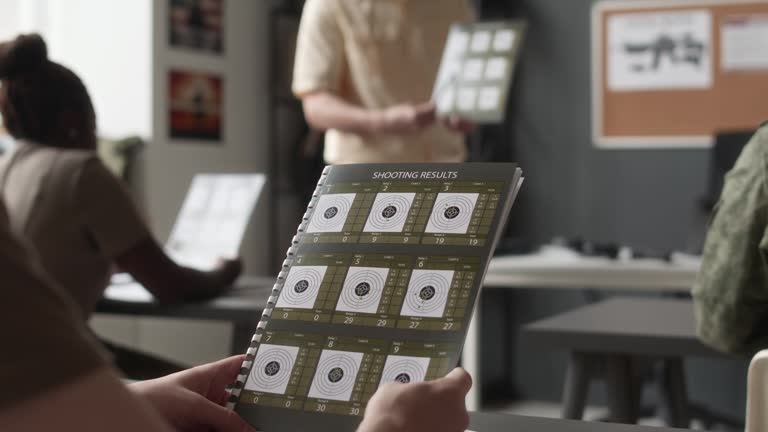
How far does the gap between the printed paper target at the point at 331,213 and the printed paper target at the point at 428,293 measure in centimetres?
11

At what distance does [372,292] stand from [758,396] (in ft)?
1.29

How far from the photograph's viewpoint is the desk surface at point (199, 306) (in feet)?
7.47

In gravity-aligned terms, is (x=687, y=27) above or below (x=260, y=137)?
above

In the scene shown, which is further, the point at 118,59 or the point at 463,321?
the point at 118,59

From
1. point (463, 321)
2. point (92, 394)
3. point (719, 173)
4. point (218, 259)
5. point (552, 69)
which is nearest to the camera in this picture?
point (92, 394)

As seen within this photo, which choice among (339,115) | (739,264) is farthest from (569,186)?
(739,264)

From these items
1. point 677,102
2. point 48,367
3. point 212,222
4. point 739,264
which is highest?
point 48,367

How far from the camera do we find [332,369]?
811mm

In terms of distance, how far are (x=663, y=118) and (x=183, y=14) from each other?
2.17 meters

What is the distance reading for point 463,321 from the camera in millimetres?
779

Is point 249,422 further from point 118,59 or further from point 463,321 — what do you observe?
point 118,59

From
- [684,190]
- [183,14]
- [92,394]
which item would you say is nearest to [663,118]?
[684,190]

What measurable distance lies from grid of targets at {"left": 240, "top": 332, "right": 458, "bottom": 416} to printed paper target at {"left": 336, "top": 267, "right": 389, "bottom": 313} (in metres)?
0.03

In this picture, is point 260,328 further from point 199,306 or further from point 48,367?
point 199,306
